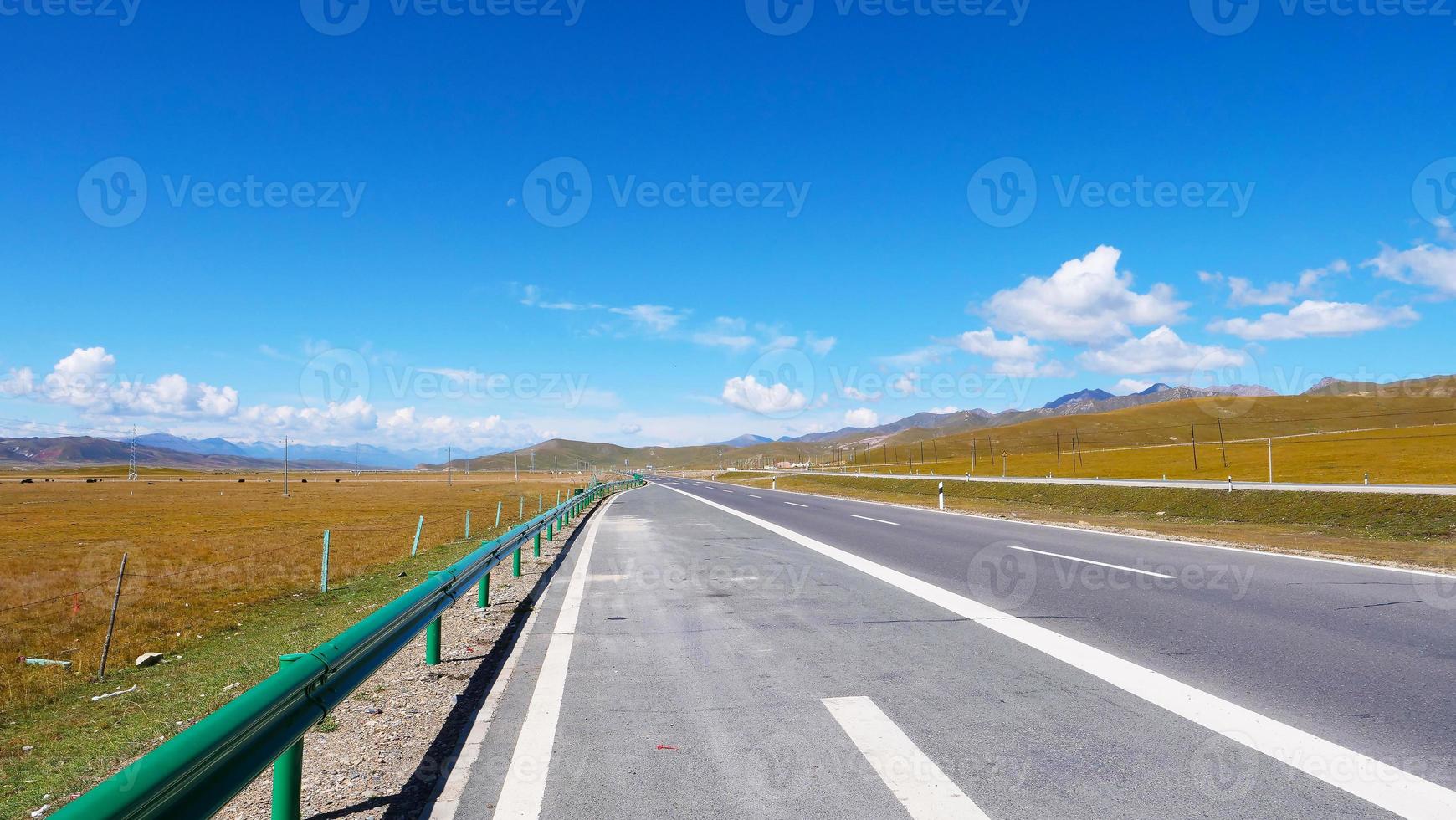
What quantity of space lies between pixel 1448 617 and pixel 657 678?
24.8 ft

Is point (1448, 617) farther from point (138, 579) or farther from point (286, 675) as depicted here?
point (138, 579)

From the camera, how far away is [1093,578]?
33.4 feet

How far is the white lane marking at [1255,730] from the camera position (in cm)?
349

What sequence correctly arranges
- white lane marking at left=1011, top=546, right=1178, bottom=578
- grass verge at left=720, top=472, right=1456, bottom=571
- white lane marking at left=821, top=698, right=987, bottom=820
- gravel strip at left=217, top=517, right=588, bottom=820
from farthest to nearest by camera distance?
1. grass verge at left=720, top=472, right=1456, bottom=571
2. white lane marking at left=1011, top=546, right=1178, bottom=578
3. gravel strip at left=217, top=517, right=588, bottom=820
4. white lane marking at left=821, top=698, right=987, bottom=820

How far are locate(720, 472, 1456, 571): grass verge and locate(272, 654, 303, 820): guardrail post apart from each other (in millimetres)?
14019

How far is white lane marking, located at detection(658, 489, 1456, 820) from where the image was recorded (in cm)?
349

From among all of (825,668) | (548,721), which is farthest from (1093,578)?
(548,721)

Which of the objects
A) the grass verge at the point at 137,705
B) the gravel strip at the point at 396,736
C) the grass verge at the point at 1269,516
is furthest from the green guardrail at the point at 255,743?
the grass verge at the point at 1269,516

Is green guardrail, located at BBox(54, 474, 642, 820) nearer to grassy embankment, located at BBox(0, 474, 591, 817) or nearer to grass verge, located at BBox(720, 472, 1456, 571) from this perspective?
Result: grassy embankment, located at BBox(0, 474, 591, 817)

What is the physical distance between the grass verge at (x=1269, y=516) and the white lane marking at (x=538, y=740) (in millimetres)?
12150

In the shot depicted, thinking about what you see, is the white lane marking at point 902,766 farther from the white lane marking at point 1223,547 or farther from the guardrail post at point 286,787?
the white lane marking at point 1223,547

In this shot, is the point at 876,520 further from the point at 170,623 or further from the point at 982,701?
the point at 982,701

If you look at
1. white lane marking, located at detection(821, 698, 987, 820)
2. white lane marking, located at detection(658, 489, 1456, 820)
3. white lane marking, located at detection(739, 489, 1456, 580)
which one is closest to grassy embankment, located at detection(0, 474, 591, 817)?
white lane marking, located at detection(821, 698, 987, 820)

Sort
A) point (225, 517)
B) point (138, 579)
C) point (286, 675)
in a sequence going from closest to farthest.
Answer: point (286, 675) → point (138, 579) → point (225, 517)
